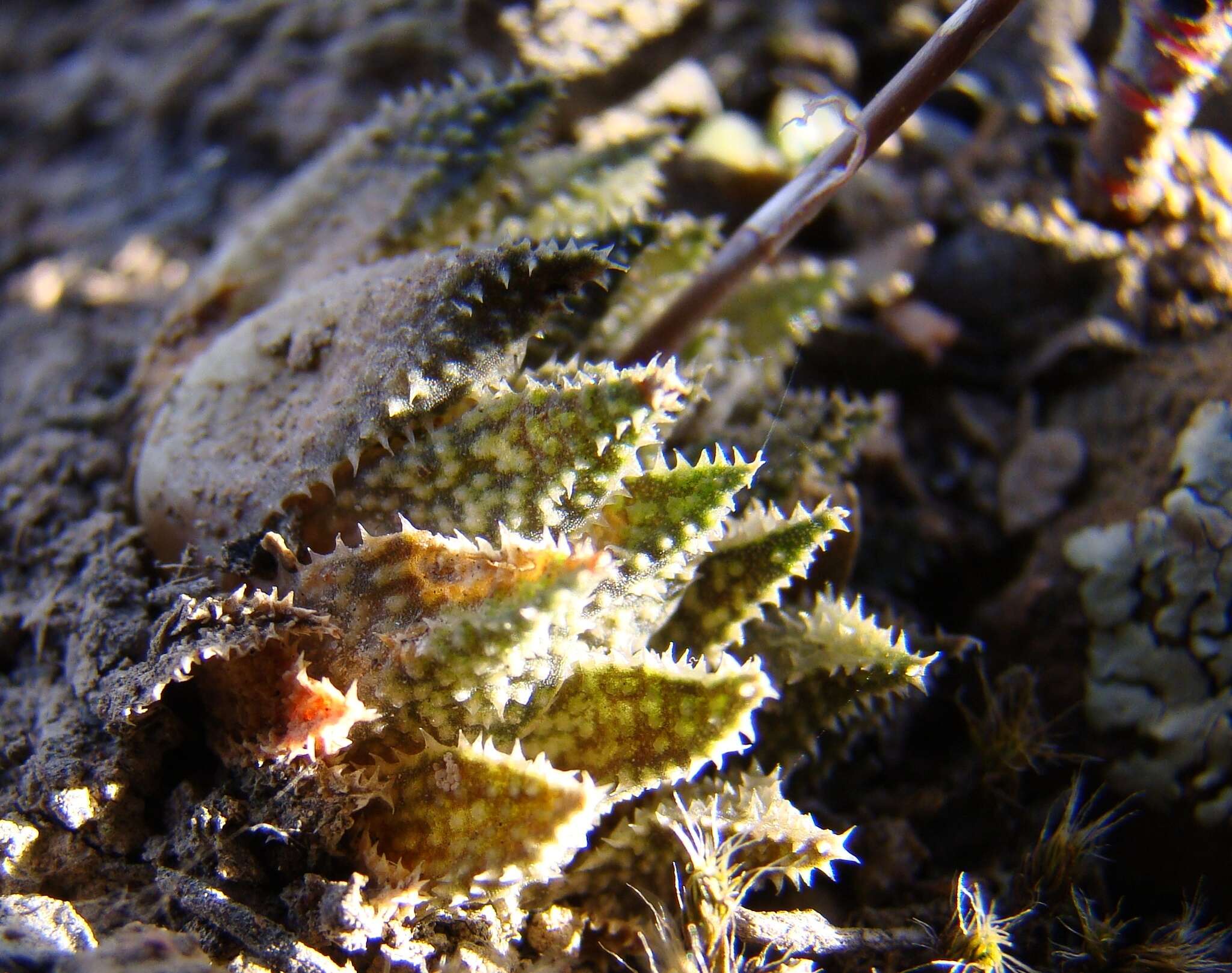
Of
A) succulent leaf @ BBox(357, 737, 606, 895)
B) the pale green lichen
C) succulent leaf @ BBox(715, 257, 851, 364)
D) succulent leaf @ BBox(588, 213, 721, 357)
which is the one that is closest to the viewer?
succulent leaf @ BBox(357, 737, 606, 895)

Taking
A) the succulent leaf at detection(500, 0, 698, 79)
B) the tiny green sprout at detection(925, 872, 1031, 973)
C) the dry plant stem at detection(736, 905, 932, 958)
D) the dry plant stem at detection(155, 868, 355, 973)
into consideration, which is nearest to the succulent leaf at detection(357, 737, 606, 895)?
the dry plant stem at detection(155, 868, 355, 973)

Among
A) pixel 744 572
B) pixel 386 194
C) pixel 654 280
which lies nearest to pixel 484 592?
A: pixel 744 572

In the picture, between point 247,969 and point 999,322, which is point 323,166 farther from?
point 999,322

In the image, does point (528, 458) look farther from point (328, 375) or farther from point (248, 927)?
point (248, 927)

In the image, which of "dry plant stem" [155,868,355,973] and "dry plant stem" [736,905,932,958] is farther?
"dry plant stem" [736,905,932,958]

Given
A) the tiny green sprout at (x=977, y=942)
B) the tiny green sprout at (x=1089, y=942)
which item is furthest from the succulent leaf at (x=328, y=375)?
the tiny green sprout at (x=1089, y=942)

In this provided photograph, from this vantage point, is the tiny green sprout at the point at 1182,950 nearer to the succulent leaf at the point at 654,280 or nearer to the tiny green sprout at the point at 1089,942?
the tiny green sprout at the point at 1089,942

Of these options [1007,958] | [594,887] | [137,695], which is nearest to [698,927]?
[594,887]

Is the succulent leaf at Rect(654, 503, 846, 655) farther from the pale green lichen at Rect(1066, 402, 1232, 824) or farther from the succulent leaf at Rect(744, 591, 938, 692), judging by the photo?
the pale green lichen at Rect(1066, 402, 1232, 824)
